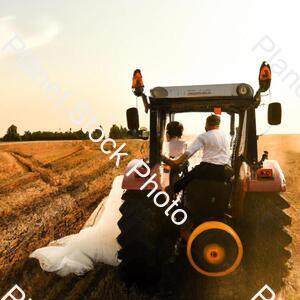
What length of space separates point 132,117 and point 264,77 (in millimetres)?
1443

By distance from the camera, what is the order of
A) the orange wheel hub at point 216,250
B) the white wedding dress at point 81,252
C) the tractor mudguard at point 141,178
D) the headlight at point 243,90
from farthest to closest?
the white wedding dress at point 81,252 → the tractor mudguard at point 141,178 → the headlight at point 243,90 → the orange wheel hub at point 216,250

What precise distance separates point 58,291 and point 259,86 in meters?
3.09

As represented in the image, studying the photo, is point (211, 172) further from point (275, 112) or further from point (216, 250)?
point (275, 112)

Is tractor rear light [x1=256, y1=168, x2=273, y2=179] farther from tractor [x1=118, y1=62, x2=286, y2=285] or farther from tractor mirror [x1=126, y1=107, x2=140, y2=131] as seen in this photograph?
tractor mirror [x1=126, y1=107, x2=140, y2=131]

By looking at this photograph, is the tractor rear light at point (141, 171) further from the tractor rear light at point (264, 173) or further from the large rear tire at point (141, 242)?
the tractor rear light at point (264, 173)

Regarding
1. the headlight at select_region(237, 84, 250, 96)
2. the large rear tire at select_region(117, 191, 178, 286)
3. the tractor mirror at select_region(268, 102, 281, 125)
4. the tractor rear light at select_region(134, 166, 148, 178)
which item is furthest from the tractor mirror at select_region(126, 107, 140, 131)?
the tractor mirror at select_region(268, 102, 281, 125)

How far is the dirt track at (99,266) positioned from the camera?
5.14m

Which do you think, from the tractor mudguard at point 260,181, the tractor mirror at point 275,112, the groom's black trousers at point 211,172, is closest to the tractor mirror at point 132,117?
the groom's black trousers at point 211,172

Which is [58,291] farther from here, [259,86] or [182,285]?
[259,86]

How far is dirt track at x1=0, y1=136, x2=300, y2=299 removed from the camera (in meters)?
5.14

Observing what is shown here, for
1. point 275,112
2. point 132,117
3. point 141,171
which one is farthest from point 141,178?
point 275,112

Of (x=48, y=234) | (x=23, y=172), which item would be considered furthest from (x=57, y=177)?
(x=48, y=234)

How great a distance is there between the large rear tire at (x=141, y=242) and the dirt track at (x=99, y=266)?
0.26m

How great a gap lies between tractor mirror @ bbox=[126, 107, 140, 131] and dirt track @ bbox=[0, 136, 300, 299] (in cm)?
58
